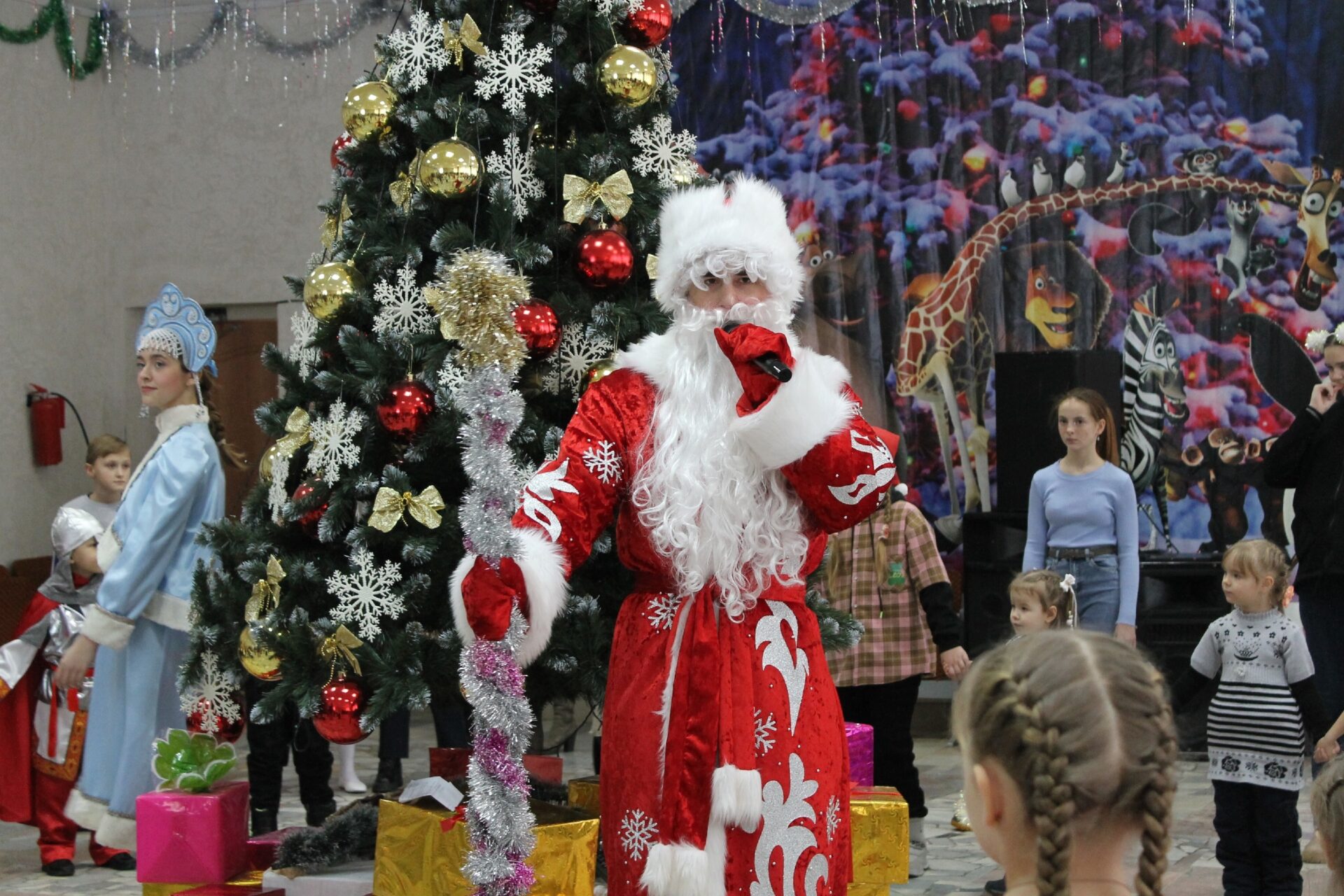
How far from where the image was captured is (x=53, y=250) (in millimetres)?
8797

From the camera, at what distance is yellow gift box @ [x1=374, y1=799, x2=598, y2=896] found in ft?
11.5

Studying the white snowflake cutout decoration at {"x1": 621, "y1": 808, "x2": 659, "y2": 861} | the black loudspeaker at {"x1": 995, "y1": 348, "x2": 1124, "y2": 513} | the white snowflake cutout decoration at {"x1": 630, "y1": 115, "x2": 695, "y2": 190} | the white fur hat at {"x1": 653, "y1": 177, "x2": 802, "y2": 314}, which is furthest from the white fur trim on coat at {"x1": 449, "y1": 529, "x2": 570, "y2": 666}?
the black loudspeaker at {"x1": 995, "y1": 348, "x2": 1124, "y2": 513}

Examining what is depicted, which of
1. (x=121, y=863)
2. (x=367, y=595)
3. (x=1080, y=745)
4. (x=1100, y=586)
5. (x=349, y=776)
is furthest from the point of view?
(x=349, y=776)

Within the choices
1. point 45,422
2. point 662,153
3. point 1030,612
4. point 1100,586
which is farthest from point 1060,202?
point 45,422

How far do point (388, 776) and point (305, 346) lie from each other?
305cm

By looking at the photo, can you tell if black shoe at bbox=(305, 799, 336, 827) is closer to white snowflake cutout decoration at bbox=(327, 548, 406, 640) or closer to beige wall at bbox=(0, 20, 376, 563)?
white snowflake cutout decoration at bbox=(327, 548, 406, 640)

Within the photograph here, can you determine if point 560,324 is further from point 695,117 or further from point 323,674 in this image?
point 695,117

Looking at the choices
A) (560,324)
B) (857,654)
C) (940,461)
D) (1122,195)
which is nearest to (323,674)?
(560,324)

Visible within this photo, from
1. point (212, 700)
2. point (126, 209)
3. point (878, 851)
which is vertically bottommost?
point (878, 851)

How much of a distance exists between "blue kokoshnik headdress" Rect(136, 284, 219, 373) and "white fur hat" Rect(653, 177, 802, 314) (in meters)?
2.44

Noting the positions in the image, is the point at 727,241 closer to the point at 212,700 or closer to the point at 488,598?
the point at 488,598

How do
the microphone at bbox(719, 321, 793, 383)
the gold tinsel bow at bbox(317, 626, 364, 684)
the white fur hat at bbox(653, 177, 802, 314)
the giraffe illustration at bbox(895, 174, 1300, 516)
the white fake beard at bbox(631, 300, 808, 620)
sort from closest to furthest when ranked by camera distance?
the microphone at bbox(719, 321, 793, 383) < the white fake beard at bbox(631, 300, 808, 620) < the white fur hat at bbox(653, 177, 802, 314) < the gold tinsel bow at bbox(317, 626, 364, 684) < the giraffe illustration at bbox(895, 174, 1300, 516)

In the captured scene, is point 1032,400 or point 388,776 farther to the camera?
point 1032,400

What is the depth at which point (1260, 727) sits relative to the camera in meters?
4.00
